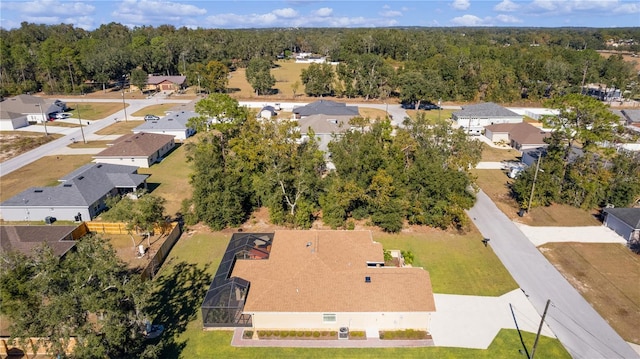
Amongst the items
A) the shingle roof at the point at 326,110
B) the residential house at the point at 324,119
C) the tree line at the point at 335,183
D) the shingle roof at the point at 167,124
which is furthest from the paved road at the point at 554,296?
the shingle roof at the point at 167,124

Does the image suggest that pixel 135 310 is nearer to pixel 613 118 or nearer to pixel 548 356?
pixel 548 356

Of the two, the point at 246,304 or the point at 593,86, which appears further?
the point at 593,86

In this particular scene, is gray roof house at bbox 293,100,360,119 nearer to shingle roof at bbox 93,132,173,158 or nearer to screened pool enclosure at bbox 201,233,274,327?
shingle roof at bbox 93,132,173,158

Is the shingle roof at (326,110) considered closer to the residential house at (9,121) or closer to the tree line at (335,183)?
the tree line at (335,183)

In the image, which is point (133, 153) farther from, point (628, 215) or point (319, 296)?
point (628, 215)

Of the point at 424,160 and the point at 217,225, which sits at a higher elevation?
the point at 424,160

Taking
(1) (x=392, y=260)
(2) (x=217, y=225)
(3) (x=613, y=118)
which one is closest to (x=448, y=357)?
(1) (x=392, y=260)

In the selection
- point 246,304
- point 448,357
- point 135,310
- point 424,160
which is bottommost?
point 448,357
